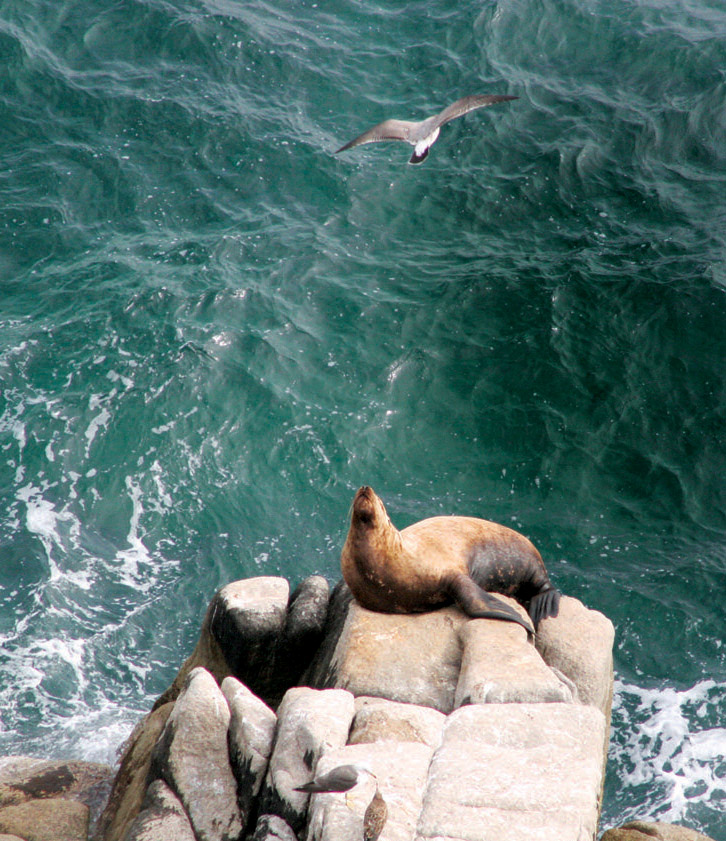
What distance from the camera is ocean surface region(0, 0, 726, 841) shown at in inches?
356

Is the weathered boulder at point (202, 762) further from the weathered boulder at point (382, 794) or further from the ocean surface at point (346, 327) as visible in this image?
the ocean surface at point (346, 327)

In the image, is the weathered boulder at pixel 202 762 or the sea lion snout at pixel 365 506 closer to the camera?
the weathered boulder at pixel 202 762

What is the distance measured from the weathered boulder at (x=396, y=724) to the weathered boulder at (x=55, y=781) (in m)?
2.53

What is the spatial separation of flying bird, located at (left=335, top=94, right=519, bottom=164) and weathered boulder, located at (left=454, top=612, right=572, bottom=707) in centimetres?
549

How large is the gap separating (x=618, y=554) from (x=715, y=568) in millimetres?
1016

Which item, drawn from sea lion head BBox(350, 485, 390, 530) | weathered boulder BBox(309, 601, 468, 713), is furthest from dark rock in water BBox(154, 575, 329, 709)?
sea lion head BBox(350, 485, 390, 530)

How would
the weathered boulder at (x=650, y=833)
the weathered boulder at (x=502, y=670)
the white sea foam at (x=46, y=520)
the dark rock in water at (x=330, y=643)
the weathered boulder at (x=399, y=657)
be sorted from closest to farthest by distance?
the weathered boulder at (x=502, y=670) < the weathered boulder at (x=399, y=657) < the weathered boulder at (x=650, y=833) < the dark rock in water at (x=330, y=643) < the white sea foam at (x=46, y=520)

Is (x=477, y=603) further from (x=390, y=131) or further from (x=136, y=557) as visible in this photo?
(x=390, y=131)

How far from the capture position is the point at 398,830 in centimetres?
399

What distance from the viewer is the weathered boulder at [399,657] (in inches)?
217

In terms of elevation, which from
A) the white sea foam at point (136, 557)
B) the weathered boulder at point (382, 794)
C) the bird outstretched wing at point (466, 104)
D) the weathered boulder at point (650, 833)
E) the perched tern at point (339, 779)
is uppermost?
the bird outstretched wing at point (466, 104)

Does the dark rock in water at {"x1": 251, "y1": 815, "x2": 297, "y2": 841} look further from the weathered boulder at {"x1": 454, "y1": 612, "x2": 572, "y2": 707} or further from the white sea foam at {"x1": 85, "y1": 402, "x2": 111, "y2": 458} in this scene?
the white sea foam at {"x1": 85, "y1": 402, "x2": 111, "y2": 458}

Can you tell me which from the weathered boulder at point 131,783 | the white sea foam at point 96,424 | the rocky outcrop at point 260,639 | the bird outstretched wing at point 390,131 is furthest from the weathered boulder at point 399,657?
the bird outstretched wing at point 390,131

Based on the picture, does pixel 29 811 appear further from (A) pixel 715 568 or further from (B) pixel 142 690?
(A) pixel 715 568
